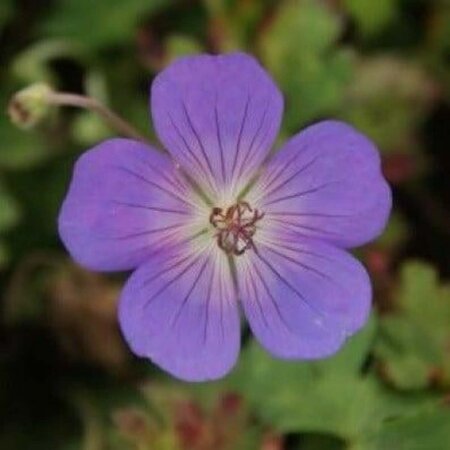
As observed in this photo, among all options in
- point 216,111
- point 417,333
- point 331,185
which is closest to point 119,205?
point 216,111

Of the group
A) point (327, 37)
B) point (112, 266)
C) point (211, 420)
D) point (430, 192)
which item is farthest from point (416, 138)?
point (112, 266)

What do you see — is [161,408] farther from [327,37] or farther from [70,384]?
[327,37]

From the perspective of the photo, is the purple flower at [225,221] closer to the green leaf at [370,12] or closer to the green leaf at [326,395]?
the green leaf at [326,395]

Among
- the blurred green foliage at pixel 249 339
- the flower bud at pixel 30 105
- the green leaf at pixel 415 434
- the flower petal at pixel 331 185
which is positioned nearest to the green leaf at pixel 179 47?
the blurred green foliage at pixel 249 339

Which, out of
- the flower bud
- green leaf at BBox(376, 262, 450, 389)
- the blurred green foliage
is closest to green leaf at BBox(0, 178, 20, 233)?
the blurred green foliage

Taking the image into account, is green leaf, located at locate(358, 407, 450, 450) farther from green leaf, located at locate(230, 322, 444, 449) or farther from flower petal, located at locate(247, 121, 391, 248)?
flower petal, located at locate(247, 121, 391, 248)

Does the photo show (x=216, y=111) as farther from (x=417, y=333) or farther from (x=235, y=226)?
(x=417, y=333)
